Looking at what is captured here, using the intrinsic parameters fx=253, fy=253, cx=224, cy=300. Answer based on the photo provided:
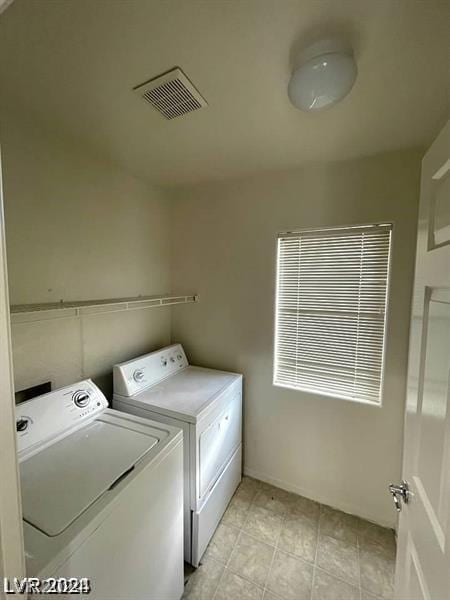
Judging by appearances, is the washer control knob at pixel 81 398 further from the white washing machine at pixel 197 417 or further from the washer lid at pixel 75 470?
the white washing machine at pixel 197 417

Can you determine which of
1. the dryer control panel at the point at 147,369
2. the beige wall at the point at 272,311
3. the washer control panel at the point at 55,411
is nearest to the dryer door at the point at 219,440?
the beige wall at the point at 272,311

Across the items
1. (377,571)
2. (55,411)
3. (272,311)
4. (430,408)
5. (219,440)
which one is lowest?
(377,571)

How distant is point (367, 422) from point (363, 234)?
133 centimetres

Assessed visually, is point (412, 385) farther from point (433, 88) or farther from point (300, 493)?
point (300, 493)

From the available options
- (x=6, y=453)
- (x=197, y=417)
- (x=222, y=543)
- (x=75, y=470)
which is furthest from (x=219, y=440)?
(x=6, y=453)

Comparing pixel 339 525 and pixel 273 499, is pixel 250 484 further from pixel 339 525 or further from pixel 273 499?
pixel 339 525

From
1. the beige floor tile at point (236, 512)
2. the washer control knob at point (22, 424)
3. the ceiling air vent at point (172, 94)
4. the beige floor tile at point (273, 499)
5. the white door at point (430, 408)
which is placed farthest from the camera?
the beige floor tile at point (273, 499)

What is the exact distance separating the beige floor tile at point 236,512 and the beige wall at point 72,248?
1.29 metres

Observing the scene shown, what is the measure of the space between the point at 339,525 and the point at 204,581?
3.28 ft

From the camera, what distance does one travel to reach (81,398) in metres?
1.45

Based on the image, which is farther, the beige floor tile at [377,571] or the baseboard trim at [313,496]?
the baseboard trim at [313,496]

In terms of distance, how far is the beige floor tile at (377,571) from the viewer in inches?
56.5

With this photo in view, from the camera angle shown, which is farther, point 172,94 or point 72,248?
point 72,248

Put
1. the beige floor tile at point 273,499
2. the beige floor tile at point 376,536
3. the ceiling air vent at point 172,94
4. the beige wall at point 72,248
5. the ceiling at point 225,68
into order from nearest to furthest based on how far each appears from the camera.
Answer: the ceiling at point 225,68 < the ceiling air vent at point 172,94 < the beige wall at point 72,248 < the beige floor tile at point 376,536 < the beige floor tile at point 273,499
